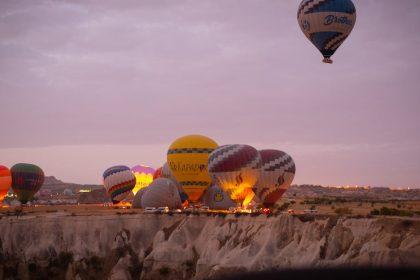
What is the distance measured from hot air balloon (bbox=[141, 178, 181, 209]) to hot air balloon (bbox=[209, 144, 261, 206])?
617 centimetres

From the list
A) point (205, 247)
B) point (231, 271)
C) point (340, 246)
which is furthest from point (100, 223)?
point (340, 246)

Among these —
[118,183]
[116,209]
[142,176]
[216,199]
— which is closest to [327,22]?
[216,199]

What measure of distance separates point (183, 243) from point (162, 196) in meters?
10.7

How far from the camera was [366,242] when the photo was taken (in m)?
35.4

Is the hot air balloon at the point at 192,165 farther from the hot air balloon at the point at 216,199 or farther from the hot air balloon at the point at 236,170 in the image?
the hot air balloon at the point at 236,170

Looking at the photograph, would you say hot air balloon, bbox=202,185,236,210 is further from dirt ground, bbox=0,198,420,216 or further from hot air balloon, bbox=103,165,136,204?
hot air balloon, bbox=103,165,136,204

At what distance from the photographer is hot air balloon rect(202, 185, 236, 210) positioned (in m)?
58.9

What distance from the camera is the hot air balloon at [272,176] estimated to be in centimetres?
5625

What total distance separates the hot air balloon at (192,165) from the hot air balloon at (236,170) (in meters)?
5.96

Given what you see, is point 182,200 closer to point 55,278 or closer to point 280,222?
point 55,278

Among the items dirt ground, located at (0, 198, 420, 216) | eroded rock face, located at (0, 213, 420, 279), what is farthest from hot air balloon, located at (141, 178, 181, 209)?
eroded rock face, located at (0, 213, 420, 279)

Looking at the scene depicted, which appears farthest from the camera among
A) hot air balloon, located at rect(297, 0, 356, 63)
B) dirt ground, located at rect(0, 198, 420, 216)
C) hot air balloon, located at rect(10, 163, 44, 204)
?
hot air balloon, located at rect(10, 163, 44, 204)

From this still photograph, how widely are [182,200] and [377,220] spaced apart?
30536mm

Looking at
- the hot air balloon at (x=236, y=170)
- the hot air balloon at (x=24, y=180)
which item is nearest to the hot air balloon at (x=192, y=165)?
the hot air balloon at (x=236, y=170)
